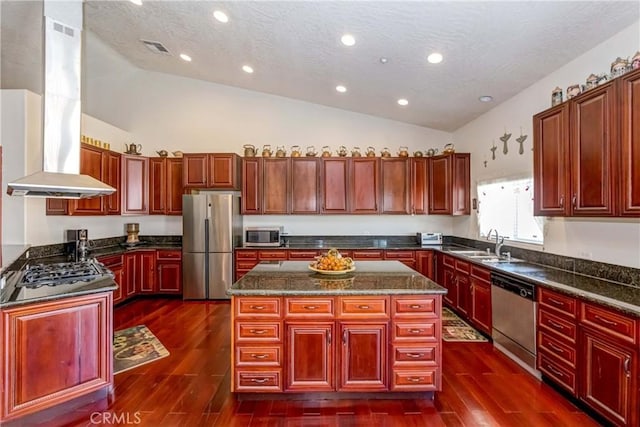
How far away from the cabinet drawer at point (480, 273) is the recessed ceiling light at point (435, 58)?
2.37m

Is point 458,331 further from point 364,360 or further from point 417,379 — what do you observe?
point 364,360

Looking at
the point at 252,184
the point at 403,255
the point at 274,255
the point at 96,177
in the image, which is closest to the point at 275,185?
the point at 252,184

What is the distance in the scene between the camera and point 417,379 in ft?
8.01

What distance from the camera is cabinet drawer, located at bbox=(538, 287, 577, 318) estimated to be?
7.78ft

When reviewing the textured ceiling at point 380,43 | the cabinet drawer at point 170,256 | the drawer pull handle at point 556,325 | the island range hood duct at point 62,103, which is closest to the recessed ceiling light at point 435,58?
the textured ceiling at point 380,43

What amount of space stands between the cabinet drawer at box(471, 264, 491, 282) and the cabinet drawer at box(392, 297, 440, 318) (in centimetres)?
148

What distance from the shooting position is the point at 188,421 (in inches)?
89.4

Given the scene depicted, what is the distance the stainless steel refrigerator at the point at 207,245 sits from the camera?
17.3 ft

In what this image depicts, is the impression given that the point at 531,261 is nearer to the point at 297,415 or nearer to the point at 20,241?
the point at 297,415

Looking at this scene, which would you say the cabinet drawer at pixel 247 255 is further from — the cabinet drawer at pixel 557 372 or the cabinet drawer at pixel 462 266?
the cabinet drawer at pixel 557 372

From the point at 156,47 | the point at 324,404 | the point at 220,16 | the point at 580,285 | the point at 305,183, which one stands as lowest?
the point at 324,404

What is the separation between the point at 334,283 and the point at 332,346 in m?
0.48

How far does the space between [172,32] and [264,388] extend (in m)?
4.31

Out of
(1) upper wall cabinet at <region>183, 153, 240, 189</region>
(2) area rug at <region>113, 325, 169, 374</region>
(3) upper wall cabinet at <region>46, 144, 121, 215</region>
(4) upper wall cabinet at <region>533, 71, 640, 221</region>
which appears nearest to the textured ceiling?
(4) upper wall cabinet at <region>533, 71, 640, 221</region>
